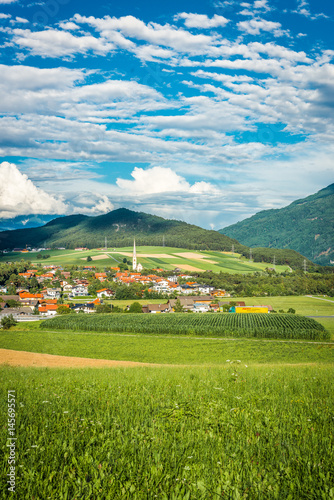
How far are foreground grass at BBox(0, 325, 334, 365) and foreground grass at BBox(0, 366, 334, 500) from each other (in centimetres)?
2248

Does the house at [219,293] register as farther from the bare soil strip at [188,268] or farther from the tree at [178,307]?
the bare soil strip at [188,268]

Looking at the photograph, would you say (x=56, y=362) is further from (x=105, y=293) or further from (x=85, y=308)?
(x=105, y=293)

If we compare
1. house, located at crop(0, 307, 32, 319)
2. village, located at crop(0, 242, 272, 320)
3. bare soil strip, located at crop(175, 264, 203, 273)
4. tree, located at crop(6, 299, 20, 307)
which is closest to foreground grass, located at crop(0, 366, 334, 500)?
village, located at crop(0, 242, 272, 320)

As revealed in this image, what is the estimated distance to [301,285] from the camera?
8212 cm

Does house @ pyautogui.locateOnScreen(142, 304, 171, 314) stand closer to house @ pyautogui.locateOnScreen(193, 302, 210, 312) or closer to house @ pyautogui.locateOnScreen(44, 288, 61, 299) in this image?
house @ pyautogui.locateOnScreen(193, 302, 210, 312)

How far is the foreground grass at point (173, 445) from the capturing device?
2893 millimetres

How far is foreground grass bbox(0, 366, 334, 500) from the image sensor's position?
2893 millimetres

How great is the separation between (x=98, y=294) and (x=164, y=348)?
4622 centimetres

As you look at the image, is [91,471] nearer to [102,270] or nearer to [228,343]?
[228,343]

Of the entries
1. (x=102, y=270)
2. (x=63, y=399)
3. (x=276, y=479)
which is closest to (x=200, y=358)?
(x=63, y=399)

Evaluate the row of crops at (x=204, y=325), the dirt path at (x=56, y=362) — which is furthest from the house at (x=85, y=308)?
the dirt path at (x=56, y=362)

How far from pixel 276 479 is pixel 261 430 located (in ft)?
3.44

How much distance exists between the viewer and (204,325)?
46.8 meters

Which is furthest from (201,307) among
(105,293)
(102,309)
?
(105,293)
